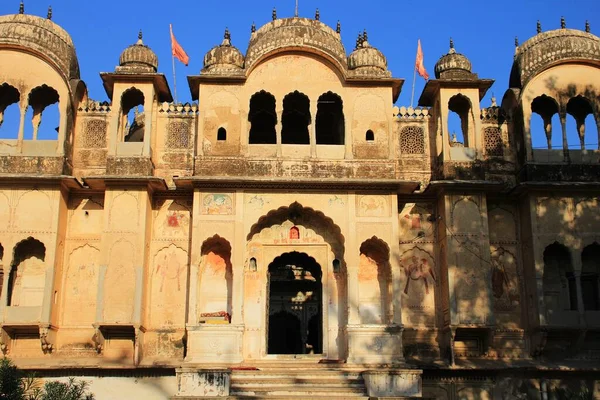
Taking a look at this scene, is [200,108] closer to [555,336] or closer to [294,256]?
[294,256]

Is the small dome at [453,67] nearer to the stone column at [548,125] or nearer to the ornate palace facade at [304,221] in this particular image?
the ornate palace facade at [304,221]

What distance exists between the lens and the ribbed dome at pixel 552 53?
734 inches

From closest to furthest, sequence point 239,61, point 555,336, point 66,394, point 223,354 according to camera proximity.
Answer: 1. point 66,394
2. point 223,354
3. point 555,336
4. point 239,61

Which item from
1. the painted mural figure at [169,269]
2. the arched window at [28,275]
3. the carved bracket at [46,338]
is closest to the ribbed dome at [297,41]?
the painted mural figure at [169,269]

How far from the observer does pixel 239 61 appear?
1861cm

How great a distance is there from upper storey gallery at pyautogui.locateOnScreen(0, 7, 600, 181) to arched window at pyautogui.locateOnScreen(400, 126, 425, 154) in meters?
0.02

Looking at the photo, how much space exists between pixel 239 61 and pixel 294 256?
512 cm

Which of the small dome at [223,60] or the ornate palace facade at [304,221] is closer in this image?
the ornate palace facade at [304,221]

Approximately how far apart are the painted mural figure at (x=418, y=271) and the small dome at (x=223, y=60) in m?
6.19

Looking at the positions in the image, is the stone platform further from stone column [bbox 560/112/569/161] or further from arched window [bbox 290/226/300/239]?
stone column [bbox 560/112/569/161]

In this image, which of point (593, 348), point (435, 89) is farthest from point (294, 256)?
point (593, 348)

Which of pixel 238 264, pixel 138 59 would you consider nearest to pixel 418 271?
pixel 238 264

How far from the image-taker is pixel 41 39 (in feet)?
60.2

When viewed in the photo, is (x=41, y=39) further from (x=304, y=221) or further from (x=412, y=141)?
(x=412, y=141)
